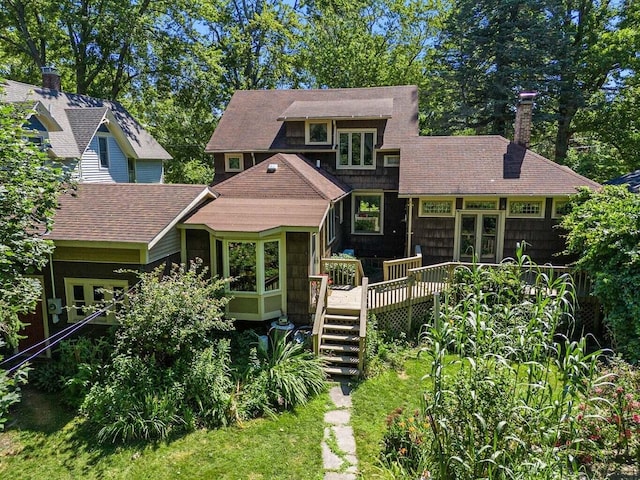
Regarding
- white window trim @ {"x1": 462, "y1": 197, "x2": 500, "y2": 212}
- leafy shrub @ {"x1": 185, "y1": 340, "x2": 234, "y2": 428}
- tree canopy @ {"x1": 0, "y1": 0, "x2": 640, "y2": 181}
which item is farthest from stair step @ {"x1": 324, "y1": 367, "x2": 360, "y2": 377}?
tree canopy @ {"x1": 0, "y1": 0, "x2": 640, "y2": 181}

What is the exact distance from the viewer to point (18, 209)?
753 cm

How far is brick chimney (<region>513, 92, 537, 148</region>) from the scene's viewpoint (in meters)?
15.6

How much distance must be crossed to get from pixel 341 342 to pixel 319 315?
953mm

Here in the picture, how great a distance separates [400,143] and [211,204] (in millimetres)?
8944

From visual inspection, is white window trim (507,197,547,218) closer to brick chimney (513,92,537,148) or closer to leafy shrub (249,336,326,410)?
brick chimney (513,92,537,148)

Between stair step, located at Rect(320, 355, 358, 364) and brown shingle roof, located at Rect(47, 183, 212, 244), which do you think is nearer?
brown shingle roof, located at Rect(47, 183, 212, 244)

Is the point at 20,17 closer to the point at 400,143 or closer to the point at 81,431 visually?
the point at 400,143

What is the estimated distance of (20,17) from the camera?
72.8 feet

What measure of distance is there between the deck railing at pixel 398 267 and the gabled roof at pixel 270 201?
8.40ft

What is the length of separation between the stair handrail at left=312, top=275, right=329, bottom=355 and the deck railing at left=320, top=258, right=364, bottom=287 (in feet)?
7.00

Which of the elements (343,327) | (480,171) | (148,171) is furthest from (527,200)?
(148,171)

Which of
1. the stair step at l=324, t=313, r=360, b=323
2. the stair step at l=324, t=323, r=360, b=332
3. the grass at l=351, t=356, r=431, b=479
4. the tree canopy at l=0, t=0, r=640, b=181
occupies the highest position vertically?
the tree canopy at l=0, t=0, r=640, b=181

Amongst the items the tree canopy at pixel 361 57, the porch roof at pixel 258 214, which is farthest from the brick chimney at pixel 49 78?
the porch roof at pixel 258 214

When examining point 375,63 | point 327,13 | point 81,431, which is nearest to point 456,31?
point 375,63
